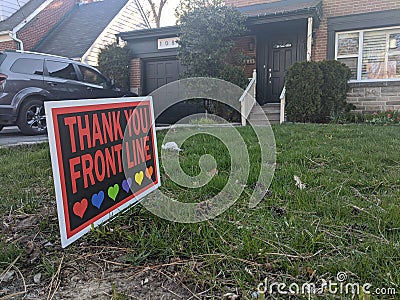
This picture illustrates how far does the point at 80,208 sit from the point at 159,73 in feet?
34.1

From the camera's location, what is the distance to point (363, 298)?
101cm

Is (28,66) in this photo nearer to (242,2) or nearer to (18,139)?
(18,139)

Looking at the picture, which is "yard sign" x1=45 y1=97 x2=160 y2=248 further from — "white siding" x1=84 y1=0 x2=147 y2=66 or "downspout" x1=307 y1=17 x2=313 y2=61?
"white siding" x1=84 y1=0 x2=147 y2=66

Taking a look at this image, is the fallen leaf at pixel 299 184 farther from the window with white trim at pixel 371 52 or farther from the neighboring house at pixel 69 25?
the neighboring house at pixel 69 25

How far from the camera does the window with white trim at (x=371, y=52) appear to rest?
335 inches

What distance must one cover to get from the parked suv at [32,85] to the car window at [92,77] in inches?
4.7

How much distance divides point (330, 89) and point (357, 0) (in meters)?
3.28

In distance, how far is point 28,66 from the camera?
581 cm

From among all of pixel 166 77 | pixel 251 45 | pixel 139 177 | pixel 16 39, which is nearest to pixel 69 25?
pixel 16 39

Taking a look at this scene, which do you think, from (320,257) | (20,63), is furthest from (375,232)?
(20,63)

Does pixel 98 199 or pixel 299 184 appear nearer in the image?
pixel 98 199

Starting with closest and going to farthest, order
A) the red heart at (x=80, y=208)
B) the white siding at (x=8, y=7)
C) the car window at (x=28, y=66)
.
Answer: the red heart at (x=80, y=208)
the car window at (x=28, y=66)
the white siding at (x=8, y=7)

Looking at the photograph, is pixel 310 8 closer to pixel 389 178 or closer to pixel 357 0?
pixel 357 0

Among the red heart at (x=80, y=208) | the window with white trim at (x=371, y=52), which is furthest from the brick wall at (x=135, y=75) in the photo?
the red heart at (x=80, y=208)
